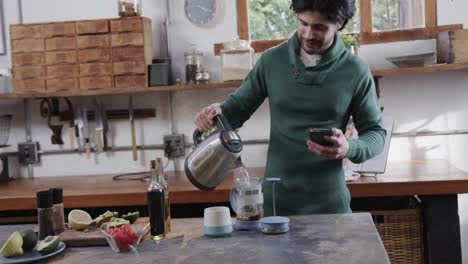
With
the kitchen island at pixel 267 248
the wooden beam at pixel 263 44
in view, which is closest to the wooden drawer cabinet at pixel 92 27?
the wooden beam at pixel 263 44

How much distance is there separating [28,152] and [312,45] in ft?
7.53

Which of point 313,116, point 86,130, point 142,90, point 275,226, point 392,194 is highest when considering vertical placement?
point 142,90

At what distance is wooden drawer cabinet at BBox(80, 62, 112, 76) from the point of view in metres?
3.37

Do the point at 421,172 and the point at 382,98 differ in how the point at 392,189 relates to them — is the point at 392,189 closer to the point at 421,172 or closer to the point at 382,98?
the point at 421,172

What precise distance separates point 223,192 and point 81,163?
1.27 metres

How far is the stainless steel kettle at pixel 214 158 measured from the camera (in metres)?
1.82

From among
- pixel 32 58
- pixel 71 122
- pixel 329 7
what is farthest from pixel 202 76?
pixel 329 7

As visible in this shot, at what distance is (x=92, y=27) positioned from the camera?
11.0 feet

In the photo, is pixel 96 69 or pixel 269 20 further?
pixel 269 20

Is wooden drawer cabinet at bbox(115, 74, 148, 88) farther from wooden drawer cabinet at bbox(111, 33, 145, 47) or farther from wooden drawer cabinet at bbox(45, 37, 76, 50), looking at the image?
wooden drawer cabinet at bbox(45, 37, 76, 50)

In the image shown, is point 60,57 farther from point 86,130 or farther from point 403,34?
point 403,34

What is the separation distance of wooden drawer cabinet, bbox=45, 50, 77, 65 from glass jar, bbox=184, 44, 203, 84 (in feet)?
2.20

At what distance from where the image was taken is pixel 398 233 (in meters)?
2.84

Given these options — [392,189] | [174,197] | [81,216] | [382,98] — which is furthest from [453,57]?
[81,216]
